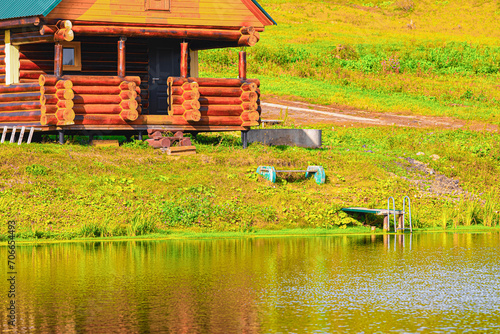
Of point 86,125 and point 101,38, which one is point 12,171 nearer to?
point 86,125

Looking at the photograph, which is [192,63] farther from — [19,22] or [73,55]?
[19,22]

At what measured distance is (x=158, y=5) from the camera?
22359 mm

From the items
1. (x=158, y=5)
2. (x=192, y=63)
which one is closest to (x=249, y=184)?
(x=158, y=5)

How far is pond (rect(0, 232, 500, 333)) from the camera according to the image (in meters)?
9.65

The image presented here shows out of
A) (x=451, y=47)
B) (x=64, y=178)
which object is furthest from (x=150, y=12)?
(x=451, y=47)

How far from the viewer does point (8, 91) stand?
887 inches

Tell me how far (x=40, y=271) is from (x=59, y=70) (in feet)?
31.5

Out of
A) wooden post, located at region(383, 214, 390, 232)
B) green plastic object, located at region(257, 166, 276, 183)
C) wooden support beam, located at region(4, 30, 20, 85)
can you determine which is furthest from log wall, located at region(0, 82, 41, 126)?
wooden post, located at region(383, 214, 390, 232)

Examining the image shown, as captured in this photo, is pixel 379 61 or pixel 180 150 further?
pixel 379 61

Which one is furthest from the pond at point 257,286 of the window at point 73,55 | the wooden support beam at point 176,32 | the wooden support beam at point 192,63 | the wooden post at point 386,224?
the wooden support beam at point 192,63

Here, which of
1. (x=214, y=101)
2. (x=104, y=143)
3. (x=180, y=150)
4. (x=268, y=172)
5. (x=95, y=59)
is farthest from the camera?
(x=95, y=59)

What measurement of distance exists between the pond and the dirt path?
15825mm

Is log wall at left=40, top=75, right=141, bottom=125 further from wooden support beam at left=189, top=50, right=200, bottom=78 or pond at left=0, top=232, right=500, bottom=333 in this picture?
pond at left=0, top=232, right=500, bottom=333

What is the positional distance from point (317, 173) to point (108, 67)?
803cm
